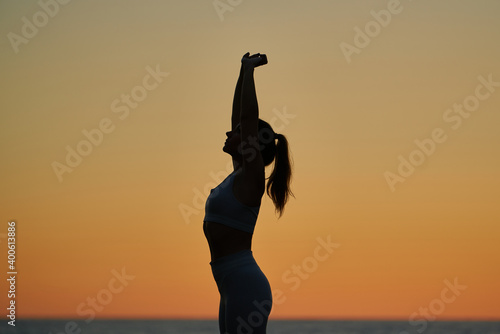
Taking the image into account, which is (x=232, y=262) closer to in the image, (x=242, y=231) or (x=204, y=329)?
(x=242, y=231)

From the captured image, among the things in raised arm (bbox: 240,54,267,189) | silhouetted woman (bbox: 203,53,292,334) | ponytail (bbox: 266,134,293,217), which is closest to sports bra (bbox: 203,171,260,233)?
silhouetted woman (bbox: 203,53,292,334)

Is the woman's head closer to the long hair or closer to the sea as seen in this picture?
Result: the long hair

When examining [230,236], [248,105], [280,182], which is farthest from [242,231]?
[248,105]

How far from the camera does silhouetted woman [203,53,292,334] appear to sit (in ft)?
10.7

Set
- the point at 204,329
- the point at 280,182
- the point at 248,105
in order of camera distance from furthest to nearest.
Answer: the point at 204,329, the point at 280,182, the point at 248,105

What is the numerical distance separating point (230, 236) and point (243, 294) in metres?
0.26

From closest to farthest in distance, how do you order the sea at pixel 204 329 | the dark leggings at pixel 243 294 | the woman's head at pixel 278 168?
the dark leggings at pixel 243 294 < the woman's head at pixel 278 168 < the sea at pixel 204 329

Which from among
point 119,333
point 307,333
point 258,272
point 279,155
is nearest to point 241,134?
point 279,155

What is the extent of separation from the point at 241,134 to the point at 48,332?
3856 cm

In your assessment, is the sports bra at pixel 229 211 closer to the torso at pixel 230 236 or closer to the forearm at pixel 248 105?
the torso at pixel 230 236

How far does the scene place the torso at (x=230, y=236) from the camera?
3.32m

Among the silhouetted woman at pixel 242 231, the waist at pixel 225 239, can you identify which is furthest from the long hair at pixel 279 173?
the waist at pixel 225 239

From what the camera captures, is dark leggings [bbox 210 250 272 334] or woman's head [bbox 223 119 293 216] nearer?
dark leggings [bbox 210 250 272 334]

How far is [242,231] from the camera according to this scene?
131 inches
